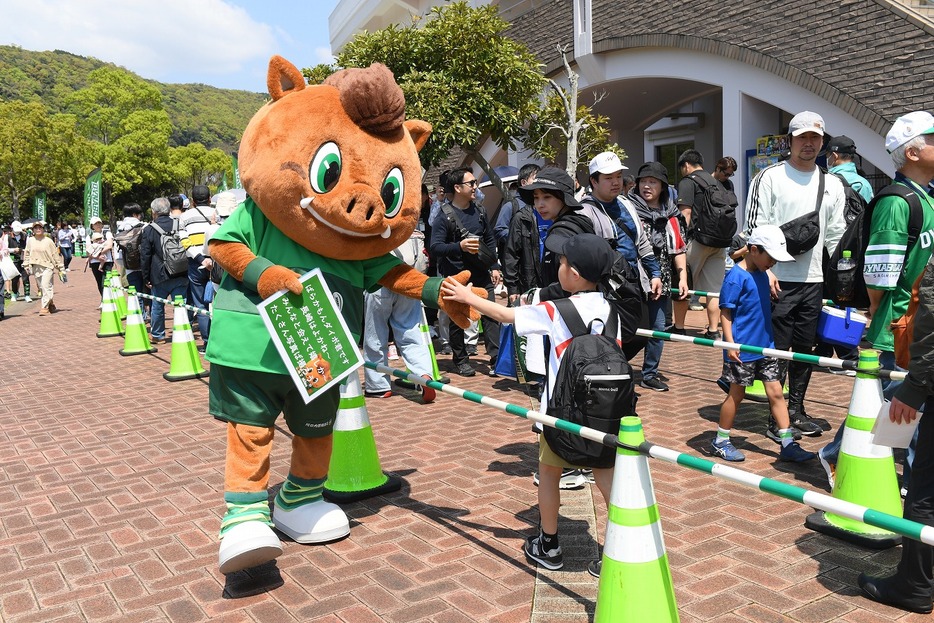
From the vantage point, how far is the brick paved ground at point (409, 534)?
350cm

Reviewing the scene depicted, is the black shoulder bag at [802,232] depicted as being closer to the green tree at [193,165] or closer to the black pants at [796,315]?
the black pants at [796,315]

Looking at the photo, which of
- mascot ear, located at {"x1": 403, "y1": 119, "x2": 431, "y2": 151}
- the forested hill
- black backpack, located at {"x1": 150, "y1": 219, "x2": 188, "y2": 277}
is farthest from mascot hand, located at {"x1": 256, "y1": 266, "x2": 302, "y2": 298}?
the forested hill

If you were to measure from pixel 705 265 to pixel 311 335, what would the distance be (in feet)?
23.8

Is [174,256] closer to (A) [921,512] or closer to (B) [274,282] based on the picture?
(B) [274,282]

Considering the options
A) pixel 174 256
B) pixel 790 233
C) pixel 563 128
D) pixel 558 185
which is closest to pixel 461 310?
pixel 558 185

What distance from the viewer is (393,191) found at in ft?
13.3

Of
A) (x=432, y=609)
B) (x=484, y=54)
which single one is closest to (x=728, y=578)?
(x=432, y=609)

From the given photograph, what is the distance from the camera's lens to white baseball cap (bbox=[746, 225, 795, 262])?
520cm

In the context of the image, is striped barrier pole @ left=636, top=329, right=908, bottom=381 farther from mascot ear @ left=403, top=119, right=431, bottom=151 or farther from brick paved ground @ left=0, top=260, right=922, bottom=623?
mascot ear @ left=403, top=119, right=431, bottom=151

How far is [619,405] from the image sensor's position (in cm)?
339

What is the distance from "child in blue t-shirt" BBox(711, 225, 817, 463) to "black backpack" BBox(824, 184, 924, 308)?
371 millimetres

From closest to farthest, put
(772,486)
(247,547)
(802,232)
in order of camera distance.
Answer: (772,486) → (247,547) → (802,232)

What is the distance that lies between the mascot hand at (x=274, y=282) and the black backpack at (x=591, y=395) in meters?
1.32

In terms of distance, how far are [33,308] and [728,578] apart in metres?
18.6
